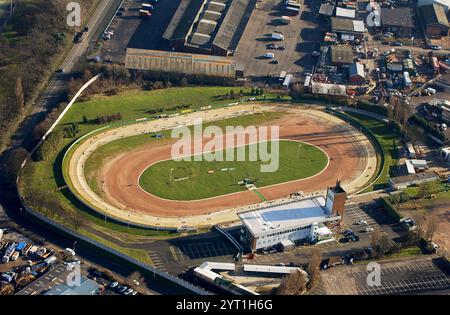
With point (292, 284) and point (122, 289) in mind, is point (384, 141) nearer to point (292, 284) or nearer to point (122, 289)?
point (292, 284)

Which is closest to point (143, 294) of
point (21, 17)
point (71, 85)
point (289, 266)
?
point (289, 266)

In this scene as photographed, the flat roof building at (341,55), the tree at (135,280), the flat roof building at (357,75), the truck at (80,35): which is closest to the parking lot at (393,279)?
the tree at (135,280)

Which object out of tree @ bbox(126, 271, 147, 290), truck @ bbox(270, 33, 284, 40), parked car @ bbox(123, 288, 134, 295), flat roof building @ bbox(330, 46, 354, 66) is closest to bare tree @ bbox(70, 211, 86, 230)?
tree @ bbox(126, 271, 147, 290)

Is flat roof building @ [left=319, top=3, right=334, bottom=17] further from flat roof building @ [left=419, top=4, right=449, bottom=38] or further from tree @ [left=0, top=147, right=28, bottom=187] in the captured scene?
tree @ [left=0, top=147, right=28, bottom=187]

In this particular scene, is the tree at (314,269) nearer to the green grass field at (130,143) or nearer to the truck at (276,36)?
the green grass field at (130,143)

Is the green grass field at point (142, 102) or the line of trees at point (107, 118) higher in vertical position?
the green grass field at point (142, 102)

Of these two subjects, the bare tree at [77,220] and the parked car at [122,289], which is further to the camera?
the bare tree at [77,220]

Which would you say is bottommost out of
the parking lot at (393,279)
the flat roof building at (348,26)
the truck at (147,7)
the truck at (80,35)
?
the parking lot at (393,279)
